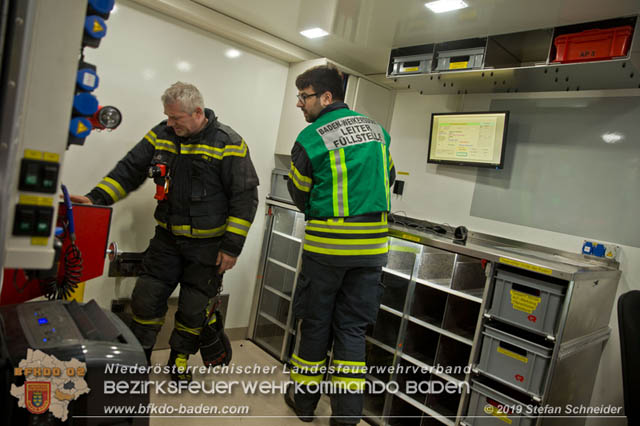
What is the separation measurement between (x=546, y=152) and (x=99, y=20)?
2859 mm

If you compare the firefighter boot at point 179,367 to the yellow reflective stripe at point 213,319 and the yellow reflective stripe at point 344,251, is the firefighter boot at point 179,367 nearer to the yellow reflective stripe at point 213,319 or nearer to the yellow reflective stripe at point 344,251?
the yellow reflective stripe at point 213,319

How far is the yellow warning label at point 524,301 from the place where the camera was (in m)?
2.10

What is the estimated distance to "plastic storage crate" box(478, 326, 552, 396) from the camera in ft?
6.70

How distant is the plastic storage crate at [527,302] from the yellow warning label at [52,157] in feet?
6.90

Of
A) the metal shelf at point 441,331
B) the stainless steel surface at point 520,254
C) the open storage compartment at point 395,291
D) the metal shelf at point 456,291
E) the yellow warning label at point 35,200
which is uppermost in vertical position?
the yellow warning label at point 35,200

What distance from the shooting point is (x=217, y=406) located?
99.1 inches

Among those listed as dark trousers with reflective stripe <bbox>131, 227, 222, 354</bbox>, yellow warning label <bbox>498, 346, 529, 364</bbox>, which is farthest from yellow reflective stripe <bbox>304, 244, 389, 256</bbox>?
yellow warning label <bbox>498, 346, 529, 364</bbox>

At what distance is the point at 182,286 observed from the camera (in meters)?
2.62

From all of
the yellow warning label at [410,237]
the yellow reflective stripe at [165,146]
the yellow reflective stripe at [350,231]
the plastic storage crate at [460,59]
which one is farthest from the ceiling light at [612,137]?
the yellow reflective stripe at [165,146]

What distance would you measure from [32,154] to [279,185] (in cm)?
268

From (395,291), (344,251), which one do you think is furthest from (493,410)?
(344,251)

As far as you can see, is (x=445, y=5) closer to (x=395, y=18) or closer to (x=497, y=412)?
(x=395, y=18)

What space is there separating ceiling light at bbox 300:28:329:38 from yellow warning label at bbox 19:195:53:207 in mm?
2534

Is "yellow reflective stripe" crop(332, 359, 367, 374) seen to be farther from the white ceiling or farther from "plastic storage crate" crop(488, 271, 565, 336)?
the white ceiling
